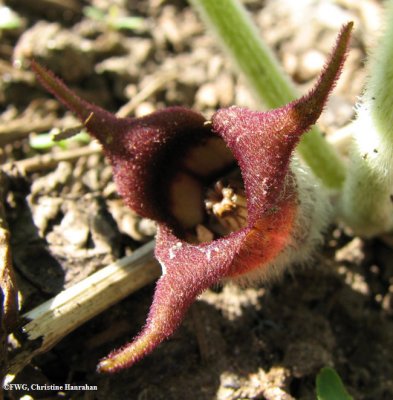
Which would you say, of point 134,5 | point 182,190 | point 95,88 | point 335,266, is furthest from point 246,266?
point 134,5

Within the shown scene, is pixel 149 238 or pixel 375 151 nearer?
pixel 375 151

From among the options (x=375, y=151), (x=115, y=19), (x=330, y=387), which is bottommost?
(x=330, y=387)

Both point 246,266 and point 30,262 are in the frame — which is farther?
point 30,262

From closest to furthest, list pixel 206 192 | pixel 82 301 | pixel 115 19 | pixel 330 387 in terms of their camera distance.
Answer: pixel 330 387 → pixel 82 301 → pixel 206 192 → pixel 115 19

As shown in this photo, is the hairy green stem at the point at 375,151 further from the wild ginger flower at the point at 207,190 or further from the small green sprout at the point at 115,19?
the small green sprout at the point at 115,19

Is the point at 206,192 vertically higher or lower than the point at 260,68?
lower

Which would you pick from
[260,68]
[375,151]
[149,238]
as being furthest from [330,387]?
[260,68]

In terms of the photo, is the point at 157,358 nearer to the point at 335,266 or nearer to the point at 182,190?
the point at 182,190

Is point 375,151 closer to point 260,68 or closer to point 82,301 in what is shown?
point 260,68

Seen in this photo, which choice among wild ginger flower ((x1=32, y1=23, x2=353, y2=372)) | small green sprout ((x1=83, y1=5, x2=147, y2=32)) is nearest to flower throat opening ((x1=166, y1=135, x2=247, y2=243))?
wild ginger flower ((x1=32, y1=23, x2=353, y2=372))
